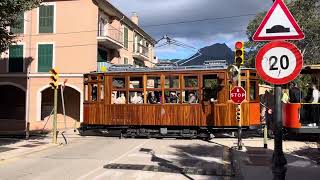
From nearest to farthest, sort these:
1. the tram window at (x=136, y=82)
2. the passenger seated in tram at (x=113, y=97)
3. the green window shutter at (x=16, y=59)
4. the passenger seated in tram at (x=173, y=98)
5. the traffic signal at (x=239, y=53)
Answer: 1. the traffic signal at (x=239, y=53)
2. the passenger seated in tram at (x=173, y=98)
3. the tram window at (x=136, y=82)
4. the passenger seated in tram at (x=113, y=97)
5. the green window shutter at (x=16, y=59)

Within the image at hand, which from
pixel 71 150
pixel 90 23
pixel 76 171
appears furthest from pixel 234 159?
pixel 90 23

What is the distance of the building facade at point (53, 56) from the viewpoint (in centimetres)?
3244

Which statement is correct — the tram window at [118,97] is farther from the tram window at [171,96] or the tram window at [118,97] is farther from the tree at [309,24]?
the tree at [309,24]

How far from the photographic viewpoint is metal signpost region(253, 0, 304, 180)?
5.77 meters

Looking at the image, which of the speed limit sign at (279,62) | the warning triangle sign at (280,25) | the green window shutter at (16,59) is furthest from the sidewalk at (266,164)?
→ the green window shutter at (16,59)

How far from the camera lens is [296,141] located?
19719 millimetres

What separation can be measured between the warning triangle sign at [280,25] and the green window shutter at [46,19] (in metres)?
28.7

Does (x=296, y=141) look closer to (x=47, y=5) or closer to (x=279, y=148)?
(x=279, y=148)

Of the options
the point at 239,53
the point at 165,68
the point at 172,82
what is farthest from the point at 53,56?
the point at 239,53

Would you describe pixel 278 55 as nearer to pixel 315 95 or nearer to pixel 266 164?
pixel 315 95

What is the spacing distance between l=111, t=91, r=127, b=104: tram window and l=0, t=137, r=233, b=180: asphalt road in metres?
2.55

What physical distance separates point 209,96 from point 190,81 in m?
1.12

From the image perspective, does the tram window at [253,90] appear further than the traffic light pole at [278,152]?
Yes

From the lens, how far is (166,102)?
22.1 meters
